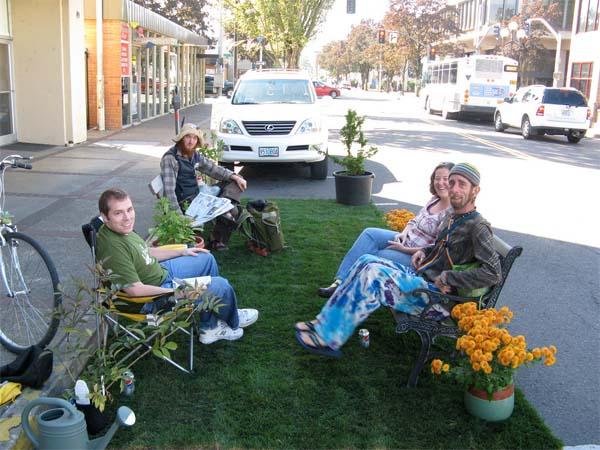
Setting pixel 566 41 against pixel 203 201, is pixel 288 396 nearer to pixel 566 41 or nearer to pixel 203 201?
pixel 203 201

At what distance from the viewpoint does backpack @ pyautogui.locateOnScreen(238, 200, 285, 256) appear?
670 cm

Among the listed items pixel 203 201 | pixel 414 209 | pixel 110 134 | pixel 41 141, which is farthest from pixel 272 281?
pixel 110 134

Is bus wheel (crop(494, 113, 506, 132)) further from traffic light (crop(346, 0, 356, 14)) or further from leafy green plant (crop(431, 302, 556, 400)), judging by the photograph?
leafy green plant (crop(431, 302, 556, 400))

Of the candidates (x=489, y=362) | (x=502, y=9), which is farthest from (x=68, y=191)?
(x=502, y=9)

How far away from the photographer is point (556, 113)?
840 inches

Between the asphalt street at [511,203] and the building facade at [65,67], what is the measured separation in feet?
2.53

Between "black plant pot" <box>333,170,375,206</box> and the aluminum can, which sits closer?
the aluminum can

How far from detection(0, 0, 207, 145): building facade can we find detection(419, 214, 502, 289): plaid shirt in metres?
12.6

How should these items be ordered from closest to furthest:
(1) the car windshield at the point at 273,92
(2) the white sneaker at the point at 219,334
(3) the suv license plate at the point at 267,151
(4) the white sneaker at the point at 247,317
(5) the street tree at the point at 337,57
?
(2) the white sneaker at the point at 219,334
(4) the white sneaker at the point at 247,317
(3) the suv license plate at the point at 267,151
(1) the car windshield at the point at 273,92
(5) the street tree at the point at 337,57

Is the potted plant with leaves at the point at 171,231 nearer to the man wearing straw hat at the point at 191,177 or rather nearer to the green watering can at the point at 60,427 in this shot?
the man wearing straw hat at the point at 191,177

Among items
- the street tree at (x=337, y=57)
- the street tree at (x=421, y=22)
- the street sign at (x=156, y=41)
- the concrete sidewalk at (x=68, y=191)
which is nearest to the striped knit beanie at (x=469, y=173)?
the concrete sidewalk at (x=68, y=191)

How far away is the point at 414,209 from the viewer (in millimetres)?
9711

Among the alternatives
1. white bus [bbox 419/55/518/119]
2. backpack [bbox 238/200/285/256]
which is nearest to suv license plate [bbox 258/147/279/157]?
backpack [bbox 238/200/285/256]

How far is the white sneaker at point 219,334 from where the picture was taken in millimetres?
4441
